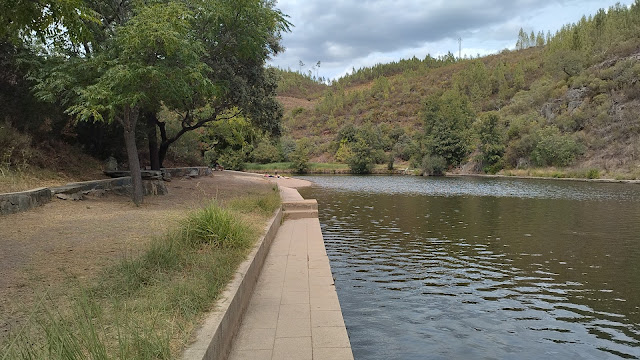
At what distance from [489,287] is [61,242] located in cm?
809

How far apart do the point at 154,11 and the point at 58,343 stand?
34.2 feet

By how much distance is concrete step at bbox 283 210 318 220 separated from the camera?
564 inches

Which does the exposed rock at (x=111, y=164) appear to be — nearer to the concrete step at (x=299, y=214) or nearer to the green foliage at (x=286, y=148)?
the concrete step at (x=299, y=214)

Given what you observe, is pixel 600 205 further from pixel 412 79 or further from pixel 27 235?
pixel 412 79

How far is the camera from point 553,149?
2156 inches

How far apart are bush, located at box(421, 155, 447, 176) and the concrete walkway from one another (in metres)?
56.6

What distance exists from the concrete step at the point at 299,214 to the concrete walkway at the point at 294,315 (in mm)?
5446

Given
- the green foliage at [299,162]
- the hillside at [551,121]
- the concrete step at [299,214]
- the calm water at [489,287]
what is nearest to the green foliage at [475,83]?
the hillside at [551,121]

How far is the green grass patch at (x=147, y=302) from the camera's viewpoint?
9.46 ft

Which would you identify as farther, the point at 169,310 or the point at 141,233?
the point at 141,233

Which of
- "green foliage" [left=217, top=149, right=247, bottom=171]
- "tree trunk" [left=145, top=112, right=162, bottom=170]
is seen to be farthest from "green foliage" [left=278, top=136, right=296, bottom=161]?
"tree trunk" [left=145, top=112, right=162, bottom=170]

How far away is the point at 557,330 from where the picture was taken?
651 centimetres

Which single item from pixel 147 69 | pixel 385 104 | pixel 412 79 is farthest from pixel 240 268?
pixel 412 79

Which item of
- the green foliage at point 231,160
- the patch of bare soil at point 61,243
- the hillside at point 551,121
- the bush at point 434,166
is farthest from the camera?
the bush at point 434,166
